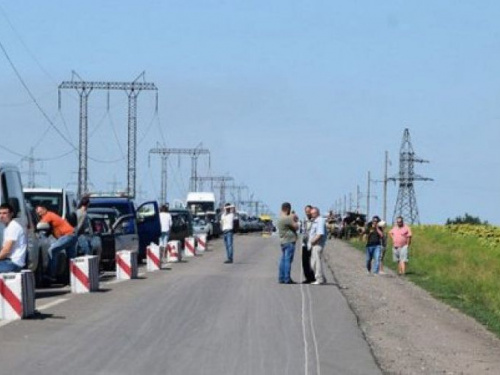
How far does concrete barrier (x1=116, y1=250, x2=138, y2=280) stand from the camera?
92.2 feet

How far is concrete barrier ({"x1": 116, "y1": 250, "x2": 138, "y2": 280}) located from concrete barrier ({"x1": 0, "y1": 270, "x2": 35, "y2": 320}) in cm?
1066

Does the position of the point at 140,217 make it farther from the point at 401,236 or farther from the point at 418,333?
the point at 418,333

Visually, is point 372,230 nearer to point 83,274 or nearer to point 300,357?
point 83,274

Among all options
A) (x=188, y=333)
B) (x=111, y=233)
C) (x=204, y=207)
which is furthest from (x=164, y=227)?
(x=204, y=207)

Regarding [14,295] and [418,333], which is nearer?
[14,295]

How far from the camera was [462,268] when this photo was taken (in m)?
42.0

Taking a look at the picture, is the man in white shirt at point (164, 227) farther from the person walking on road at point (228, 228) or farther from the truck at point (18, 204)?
the truck at point (18, 204)

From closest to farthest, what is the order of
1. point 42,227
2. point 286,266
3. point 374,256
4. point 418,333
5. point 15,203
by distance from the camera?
point 418,333
point 15,203
point 42,227
point 286,266
point 374,256

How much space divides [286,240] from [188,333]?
11.8 m

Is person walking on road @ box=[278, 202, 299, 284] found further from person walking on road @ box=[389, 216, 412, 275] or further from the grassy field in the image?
person walking on road @ box=[389, 216, 412, 275]

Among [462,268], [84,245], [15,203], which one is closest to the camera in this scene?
[15,203]

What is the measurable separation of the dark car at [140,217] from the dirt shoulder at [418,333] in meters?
8.14

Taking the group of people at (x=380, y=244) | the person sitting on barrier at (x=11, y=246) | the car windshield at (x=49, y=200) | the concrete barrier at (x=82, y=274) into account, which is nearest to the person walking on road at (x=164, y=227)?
the group of people at (x=380, y=244)

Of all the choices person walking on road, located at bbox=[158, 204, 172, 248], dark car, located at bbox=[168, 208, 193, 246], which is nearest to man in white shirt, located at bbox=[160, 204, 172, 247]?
person walking on road, located at bbox=[158, 204, 172, 248]
